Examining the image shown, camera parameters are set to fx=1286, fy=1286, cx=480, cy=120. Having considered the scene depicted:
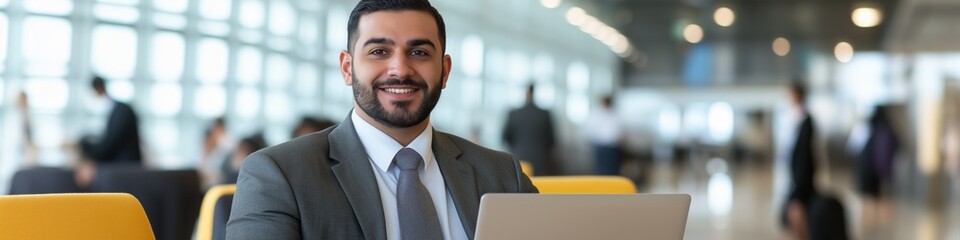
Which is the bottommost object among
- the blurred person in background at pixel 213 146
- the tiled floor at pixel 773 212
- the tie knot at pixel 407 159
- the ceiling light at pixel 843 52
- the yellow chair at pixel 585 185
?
the tiled floor at pixel 773 212

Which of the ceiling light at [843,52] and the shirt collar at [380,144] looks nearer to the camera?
the shirt collar at [380,144]

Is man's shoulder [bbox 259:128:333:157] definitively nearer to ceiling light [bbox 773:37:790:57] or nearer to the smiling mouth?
the smiling mouth

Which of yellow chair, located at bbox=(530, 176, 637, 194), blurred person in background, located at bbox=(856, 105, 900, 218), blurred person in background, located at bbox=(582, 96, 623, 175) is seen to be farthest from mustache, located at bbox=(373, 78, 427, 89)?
blurred person in background, located at bbox=(856, 105, 900, 218)

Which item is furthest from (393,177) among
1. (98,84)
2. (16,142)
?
Result: (16,142)

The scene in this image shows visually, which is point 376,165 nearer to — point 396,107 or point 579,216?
point 396,107

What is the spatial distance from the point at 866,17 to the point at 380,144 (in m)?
25.7

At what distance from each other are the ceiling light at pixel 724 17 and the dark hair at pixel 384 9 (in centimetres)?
2614

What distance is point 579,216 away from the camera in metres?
1.85

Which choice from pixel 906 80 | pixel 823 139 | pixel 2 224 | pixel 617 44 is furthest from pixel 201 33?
pixel 823 139

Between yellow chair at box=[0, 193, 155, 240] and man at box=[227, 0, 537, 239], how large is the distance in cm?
55

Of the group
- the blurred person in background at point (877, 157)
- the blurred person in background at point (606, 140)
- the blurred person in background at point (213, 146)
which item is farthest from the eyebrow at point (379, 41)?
the blurred person in background at point (877, 157)

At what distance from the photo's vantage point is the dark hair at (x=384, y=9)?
2090 millimetres

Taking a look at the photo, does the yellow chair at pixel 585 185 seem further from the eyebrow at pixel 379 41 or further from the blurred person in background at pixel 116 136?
the blurred person in background at pixel 116 136

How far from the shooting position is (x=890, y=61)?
974 inches
